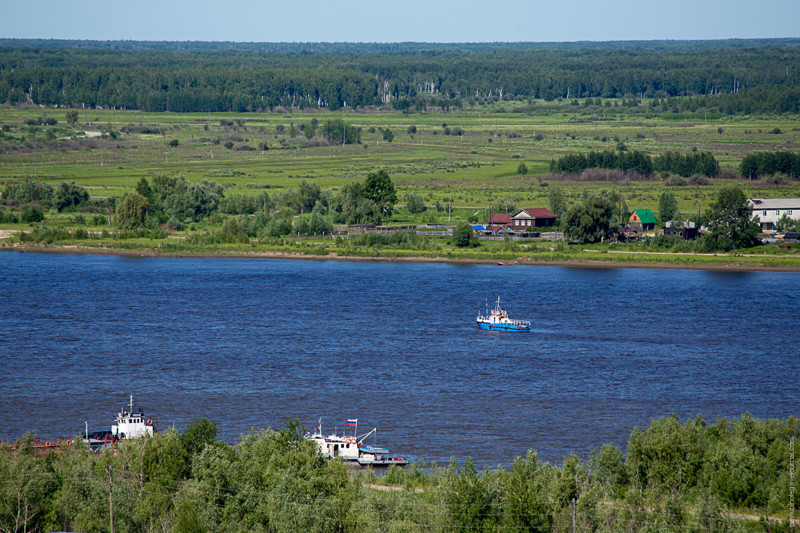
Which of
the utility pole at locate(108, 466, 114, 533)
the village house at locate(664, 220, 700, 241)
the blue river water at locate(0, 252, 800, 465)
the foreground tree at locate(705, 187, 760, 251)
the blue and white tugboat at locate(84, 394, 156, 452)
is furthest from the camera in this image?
the village house at locate(664, 220, 700, 241)

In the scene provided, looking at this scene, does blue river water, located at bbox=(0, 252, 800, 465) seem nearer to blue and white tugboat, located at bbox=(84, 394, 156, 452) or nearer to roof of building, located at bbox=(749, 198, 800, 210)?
blue and white tugboat, located at bbox=(84, 394, 156, 452)

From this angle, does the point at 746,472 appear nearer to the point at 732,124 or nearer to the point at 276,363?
the point at 276,363

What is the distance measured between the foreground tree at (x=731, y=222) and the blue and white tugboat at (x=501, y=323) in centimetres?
1917

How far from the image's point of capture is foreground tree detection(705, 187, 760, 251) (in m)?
52.5

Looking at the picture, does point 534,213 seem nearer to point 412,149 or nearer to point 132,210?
point 132,210

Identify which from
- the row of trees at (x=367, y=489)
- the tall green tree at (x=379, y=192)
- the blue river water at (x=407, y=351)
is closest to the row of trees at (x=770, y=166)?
the blue river water at (x=407, y=351)

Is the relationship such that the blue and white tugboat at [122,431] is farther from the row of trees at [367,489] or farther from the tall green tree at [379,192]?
the tall green tree at [379,192]

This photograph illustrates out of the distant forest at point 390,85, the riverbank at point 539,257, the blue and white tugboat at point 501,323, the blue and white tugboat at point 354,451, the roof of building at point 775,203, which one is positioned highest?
the distant forest at point 390,85

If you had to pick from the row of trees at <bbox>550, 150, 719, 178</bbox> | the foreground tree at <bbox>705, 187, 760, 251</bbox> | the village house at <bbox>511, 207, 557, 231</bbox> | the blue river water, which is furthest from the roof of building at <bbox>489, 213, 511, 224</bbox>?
the row of trees at <bbox>550, 150, 719, 178</bbox>

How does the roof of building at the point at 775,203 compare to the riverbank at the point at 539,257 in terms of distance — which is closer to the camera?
the riverbank at the point at 539,257

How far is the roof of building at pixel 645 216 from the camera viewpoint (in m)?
59.0

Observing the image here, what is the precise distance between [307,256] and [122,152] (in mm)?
52423

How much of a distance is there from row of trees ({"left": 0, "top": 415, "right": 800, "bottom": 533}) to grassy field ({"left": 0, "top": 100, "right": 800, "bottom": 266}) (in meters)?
42.3

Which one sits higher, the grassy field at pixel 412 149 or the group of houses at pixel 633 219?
the grassy field at pixel 412 149
